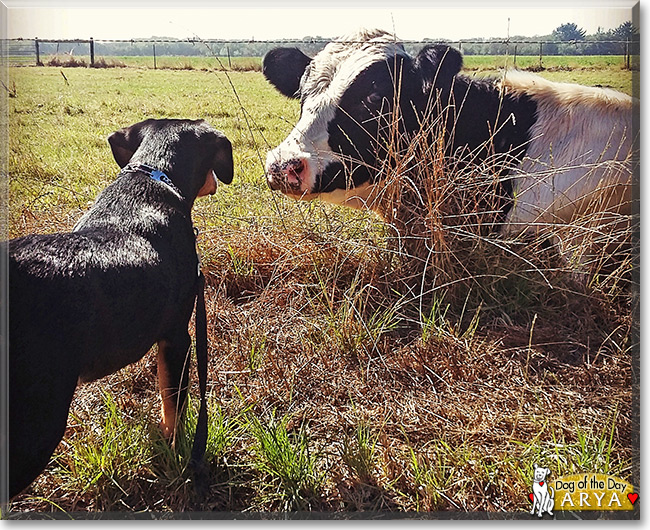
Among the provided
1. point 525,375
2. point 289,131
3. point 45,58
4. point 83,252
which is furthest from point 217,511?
point 45,58

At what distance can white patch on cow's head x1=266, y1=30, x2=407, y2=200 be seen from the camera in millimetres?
2266

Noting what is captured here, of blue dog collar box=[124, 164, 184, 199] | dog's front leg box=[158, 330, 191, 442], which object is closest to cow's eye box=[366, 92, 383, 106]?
blue dog collar box=[124, 164, 184, 199]

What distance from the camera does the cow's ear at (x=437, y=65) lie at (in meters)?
2.16

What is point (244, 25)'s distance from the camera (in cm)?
210

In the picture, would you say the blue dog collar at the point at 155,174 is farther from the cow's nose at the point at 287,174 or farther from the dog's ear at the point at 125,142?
the cow's nose at the point at 287,174

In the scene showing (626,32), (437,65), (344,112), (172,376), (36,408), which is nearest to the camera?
(36,408)

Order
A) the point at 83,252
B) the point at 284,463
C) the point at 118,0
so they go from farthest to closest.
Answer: the point at 118,0
the point at 284,463
the point at 83,252

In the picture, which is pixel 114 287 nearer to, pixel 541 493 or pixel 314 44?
pixel 314 44

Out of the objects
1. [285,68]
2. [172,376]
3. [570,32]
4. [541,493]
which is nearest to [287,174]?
[285,68]

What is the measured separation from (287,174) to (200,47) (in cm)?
49

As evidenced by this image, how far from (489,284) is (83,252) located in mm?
1337

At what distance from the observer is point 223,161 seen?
2.14 m

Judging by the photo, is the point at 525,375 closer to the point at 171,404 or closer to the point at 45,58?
the point at 171,404

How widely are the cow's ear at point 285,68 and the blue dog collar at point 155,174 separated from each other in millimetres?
488
